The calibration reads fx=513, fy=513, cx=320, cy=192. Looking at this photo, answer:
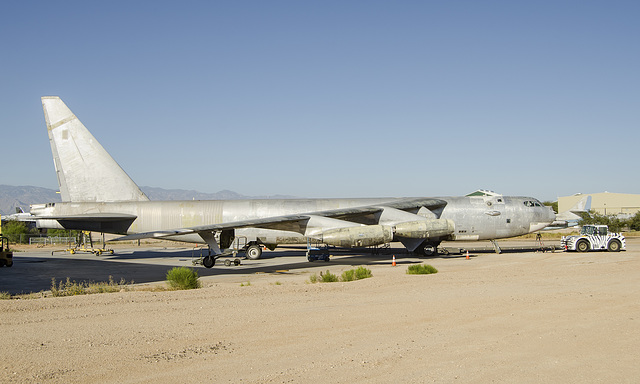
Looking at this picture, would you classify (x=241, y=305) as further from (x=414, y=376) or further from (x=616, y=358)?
(x=616, y=358)

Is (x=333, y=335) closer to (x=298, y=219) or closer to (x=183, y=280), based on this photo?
(x=183, y=280)

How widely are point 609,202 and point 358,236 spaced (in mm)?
88680

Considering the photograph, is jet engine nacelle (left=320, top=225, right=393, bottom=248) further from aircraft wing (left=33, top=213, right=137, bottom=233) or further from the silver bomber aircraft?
aircraft wing (left=33, top=213, right=137, bottom=233)

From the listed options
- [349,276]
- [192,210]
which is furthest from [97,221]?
[349,276]

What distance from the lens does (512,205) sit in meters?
28.0

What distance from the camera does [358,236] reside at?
866 inches

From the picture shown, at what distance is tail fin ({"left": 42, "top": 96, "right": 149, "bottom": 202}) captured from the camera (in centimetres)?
2759

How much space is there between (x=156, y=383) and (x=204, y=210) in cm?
2319

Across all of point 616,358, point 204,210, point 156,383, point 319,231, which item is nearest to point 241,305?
point 156,383

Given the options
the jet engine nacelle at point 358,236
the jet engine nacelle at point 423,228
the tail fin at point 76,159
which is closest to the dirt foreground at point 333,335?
the jet engine nacelle at point 358,236

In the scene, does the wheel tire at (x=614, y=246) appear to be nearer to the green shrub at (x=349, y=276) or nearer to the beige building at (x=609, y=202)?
the green shrub at (x=349, y=276)

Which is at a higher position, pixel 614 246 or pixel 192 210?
pixel 192 210

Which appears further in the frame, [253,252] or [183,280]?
[253,252]

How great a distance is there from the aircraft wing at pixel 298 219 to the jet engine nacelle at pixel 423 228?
219 centimetres
